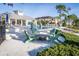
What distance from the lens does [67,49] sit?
1.73m

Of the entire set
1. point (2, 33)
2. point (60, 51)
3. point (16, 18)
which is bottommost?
point (60, 51)

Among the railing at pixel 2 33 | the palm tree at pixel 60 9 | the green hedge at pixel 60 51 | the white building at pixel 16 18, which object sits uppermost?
the palm tree at pixel 60 9

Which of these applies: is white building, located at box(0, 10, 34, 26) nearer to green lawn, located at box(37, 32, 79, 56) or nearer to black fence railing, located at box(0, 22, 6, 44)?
black fence railing, located at box(0, 22, 6, 44)

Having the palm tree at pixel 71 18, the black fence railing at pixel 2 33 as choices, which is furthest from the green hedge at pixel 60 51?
the black fence railing at pixel 2 33

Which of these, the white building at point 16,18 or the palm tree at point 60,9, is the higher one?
the palm tree at point 60,9

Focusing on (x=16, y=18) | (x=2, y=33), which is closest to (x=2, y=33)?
(x=2, y=33)

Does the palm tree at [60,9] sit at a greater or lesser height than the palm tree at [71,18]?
greater

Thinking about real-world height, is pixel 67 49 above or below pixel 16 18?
below

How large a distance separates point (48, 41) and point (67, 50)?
0.20 m

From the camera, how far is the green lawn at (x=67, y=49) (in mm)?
1709

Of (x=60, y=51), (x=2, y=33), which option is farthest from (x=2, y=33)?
(x=60, y=51)

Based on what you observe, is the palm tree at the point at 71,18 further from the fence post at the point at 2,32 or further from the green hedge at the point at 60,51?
the fence post at the point at 2,32

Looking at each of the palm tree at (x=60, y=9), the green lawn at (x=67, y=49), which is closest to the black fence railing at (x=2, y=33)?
the green lawn at (x=67, y=49)

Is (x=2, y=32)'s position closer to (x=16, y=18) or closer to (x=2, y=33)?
(x=2, y=33)
